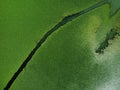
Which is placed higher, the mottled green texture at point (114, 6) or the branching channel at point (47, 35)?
the branching channel at point (47, 35)

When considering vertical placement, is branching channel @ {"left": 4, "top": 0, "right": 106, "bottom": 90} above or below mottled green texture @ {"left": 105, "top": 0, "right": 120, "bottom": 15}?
above

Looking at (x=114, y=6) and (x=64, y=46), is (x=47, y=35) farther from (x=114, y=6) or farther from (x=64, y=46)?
(x=114, y=6)

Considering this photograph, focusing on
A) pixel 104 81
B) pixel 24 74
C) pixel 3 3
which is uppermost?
pixel 3 3

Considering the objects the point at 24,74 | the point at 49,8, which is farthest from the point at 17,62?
the point at 49,8

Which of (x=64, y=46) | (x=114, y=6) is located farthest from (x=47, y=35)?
(x=114, y=6)

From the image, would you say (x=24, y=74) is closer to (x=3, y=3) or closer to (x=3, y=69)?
(x=3, y=69)

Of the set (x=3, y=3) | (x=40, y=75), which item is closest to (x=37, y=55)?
(x=40, y=75)

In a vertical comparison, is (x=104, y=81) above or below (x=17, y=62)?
below
